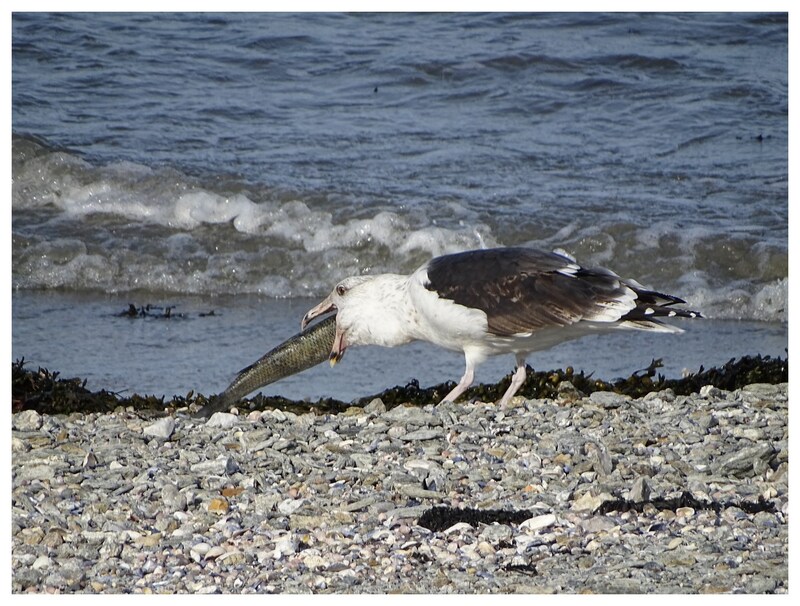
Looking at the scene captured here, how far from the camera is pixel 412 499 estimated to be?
17.6 ft

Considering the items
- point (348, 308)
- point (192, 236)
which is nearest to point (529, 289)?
point (348, 308)

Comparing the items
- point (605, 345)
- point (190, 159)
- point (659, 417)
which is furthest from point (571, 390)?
point (190, 159)

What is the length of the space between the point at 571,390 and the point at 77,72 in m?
9.10

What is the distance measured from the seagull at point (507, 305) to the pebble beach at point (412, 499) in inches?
17.0

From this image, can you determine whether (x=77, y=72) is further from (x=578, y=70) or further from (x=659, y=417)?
(x=659, y=417)

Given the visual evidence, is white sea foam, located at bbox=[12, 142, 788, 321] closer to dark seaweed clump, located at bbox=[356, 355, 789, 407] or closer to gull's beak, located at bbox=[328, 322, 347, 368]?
dark seaweed clump, located at bbox=[356, 355, 789, 407]

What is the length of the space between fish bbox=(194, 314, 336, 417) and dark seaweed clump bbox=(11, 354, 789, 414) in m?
0.09

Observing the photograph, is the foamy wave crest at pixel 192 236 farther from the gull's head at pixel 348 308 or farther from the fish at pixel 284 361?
the gull's head at pixel 348 308

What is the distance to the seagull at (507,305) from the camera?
20.4ft

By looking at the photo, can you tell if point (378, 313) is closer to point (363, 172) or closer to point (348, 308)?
point (348, 308)

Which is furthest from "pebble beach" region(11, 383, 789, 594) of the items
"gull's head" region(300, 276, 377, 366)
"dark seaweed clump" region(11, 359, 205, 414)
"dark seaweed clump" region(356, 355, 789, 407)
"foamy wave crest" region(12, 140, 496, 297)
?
"foamy wave crest" region(12, 140, 496, 297)

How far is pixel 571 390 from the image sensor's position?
7.16m

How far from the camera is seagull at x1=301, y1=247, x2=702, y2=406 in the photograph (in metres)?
6.21

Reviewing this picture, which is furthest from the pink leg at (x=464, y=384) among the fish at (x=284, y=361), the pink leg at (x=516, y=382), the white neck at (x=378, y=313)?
the fish at (x=284, y=361)
